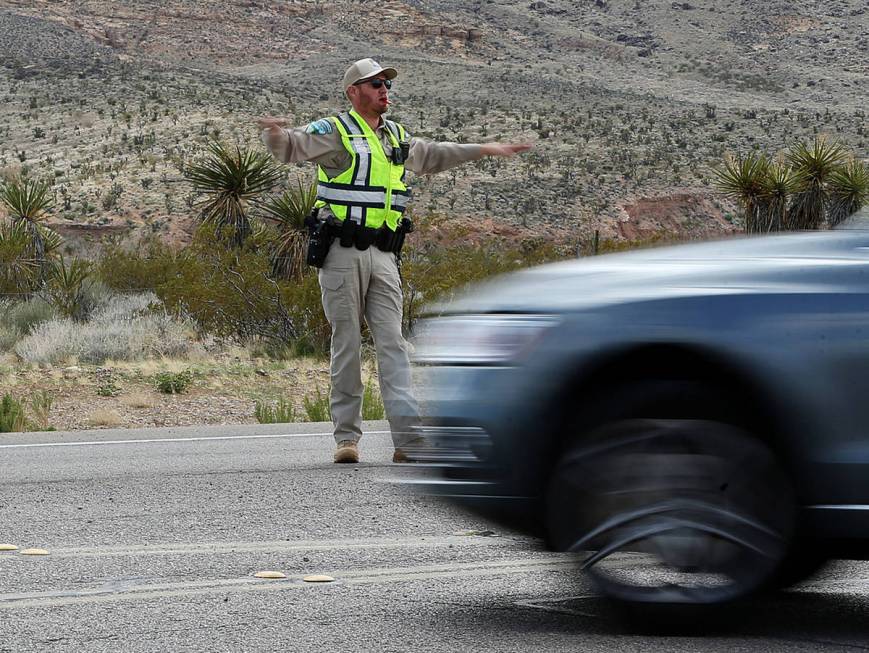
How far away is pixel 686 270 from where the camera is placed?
14.5ft

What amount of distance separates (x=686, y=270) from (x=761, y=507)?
79 centimetres

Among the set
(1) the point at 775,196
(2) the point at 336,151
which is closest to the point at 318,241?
(2) the point at 336,151

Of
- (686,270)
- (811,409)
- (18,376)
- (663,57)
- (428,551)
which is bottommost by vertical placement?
(18,376)

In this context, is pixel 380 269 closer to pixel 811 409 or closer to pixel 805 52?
pixel 811 409

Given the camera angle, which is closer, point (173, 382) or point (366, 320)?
point (366, 320)

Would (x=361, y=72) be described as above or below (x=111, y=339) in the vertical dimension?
above

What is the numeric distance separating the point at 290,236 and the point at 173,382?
985 cm

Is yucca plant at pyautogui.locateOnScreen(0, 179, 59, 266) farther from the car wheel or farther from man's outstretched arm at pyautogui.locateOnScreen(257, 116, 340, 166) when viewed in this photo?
the car wheel

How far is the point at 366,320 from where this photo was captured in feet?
25.6

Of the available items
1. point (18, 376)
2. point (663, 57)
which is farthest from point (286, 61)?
point (18, 376)

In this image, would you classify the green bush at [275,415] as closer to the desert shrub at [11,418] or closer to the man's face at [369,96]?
the desert shrub at [11,418]

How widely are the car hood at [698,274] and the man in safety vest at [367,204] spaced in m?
2.94

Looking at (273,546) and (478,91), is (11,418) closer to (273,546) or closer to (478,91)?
(273,546)

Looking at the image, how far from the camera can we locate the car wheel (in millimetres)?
4203
